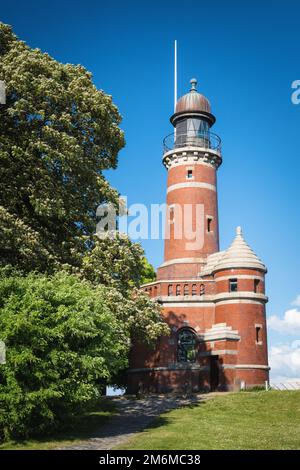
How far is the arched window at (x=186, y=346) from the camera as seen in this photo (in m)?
35.5

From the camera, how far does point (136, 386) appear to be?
119 feet

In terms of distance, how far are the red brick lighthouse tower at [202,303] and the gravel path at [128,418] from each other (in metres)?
2.95

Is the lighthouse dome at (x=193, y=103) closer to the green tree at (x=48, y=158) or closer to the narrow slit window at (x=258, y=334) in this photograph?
the green tree at (x=48, y=158)

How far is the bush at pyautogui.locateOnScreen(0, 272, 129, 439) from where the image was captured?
655 inches

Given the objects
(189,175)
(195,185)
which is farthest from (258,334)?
(189,175)

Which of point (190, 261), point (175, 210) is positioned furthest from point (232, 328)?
point (175, 210)

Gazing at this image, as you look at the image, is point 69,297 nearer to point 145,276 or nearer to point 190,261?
point 190,261

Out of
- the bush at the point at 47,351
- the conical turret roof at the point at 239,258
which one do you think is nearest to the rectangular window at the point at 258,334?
the conical turret roof at the point at 239,258

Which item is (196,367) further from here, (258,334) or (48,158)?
(48,158)

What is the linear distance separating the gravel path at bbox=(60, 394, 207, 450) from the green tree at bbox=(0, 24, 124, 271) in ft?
22.5

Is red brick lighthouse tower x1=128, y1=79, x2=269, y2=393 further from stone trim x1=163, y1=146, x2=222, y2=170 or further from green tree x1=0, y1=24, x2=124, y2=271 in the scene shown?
green tree x1=0, y1=24, x2=124, y2=271

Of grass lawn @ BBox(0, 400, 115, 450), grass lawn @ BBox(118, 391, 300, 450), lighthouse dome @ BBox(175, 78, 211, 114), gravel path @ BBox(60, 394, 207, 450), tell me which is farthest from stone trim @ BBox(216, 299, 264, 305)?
lighthouse dome @ BBox(175, 78, 211, 114)

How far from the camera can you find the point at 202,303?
118 feet

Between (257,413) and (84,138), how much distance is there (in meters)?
14.5
